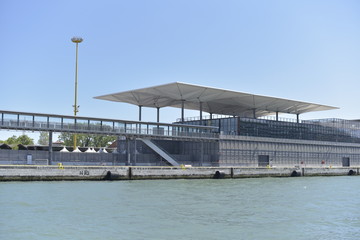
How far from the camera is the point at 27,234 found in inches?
875

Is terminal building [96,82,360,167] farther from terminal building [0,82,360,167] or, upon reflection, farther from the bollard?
the bollard

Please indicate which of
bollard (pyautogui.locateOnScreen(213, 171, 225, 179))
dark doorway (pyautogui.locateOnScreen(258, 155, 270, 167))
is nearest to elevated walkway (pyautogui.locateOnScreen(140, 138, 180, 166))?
bollard (pyautogui.locateOnScreen(213, 171, 225, 179))

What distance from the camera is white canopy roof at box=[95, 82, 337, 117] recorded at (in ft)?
275

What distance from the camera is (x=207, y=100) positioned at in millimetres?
91938

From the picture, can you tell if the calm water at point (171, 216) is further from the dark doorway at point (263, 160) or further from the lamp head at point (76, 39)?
the lamp head at point (76, 39)

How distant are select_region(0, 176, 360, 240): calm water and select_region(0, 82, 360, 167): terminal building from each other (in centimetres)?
3172

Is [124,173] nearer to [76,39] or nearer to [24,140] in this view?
[76,39]

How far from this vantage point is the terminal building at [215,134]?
72750 millimetres

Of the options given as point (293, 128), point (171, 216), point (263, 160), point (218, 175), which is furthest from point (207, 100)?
point (171, 216)

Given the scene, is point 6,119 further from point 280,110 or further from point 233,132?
point 280,110

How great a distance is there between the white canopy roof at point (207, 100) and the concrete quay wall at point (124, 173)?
17163 millimetres

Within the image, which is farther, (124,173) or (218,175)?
(218,175)

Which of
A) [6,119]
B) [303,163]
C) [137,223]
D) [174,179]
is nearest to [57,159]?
[6,119]

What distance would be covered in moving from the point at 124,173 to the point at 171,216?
34274mm
